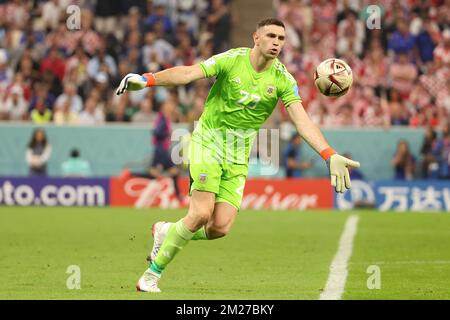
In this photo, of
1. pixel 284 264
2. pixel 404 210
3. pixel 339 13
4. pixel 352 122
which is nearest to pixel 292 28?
pixel 339 13

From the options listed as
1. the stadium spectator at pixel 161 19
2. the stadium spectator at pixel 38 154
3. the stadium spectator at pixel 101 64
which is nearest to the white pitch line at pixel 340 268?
the stadium spectator at pixel 38 154

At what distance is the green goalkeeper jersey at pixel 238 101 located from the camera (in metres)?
9.55

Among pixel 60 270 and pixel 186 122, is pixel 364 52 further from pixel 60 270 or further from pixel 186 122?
pixel 60 270

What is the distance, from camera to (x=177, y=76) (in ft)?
29.5

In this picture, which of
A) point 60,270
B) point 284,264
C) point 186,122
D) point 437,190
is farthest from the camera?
point 186,122

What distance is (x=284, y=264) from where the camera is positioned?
11953 mm

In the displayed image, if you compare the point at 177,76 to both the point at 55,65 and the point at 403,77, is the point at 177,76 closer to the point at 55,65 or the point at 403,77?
the point at 403,77

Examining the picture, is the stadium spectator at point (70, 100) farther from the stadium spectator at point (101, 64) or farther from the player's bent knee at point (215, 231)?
the player's bent knee at point (215, 231)

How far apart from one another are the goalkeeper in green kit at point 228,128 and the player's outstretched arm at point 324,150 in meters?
0.01

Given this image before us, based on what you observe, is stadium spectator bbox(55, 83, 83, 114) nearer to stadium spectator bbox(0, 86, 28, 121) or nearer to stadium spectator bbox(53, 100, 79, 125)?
stadium spectator bbox(53, 100, 79, 125)

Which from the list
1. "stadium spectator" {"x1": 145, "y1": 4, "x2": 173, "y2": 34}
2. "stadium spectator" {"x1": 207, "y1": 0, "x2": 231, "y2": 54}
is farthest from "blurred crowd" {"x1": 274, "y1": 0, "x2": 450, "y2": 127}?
"stadium spectator" {"x1": 145, "y1": 4, "x2": 173, "y2": 34}

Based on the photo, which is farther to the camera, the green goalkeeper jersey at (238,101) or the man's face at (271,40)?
the green goalkeeper jersey at (238,101)
